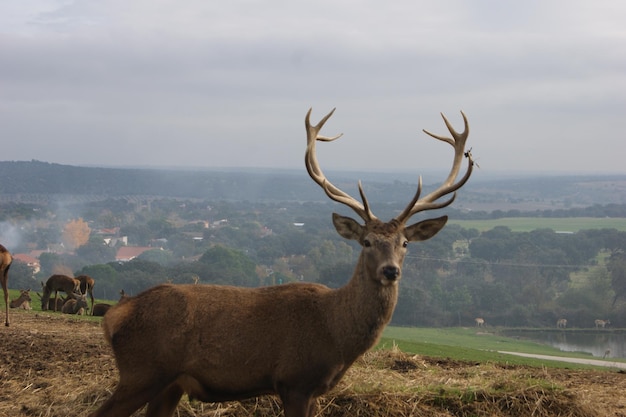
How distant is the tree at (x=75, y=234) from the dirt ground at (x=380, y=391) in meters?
96.6

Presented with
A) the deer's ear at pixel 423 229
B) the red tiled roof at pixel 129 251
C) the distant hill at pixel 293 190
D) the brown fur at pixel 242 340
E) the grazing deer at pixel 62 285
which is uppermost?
the deer's ear at pixel 423 229

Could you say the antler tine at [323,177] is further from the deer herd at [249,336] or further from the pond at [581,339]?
the pond at [581,339]

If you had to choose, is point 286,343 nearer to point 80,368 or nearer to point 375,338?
point 375,338

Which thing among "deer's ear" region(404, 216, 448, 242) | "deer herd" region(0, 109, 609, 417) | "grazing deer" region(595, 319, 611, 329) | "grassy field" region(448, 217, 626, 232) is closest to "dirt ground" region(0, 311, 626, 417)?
"deer herd" region(0, 109, 609, 417)

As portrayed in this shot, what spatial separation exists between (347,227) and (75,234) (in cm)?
10641

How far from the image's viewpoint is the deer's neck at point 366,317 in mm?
7227

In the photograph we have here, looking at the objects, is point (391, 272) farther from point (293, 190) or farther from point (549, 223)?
point (293, 190)

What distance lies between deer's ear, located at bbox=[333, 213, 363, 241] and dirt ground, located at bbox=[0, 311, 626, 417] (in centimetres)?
227

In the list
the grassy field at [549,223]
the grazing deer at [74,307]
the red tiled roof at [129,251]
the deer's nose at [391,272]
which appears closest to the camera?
the deer's nose at [391,272]

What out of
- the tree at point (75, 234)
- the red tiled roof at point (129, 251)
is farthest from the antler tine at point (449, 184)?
the tree at point (75, 234)

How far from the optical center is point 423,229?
25.6 feet

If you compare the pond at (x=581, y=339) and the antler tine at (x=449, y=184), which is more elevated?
the antler tine at (x=449, y=184)

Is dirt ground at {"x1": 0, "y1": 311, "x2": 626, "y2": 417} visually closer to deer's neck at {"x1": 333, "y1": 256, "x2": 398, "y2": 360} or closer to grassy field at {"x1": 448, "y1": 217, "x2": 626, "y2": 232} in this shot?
deer's neck at {"x1": 333, "y1": 256, "x2": 398, "y2": 360}

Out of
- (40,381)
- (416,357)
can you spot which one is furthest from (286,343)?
(416,357)
